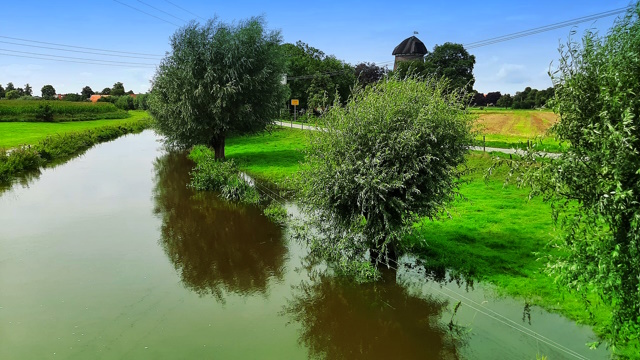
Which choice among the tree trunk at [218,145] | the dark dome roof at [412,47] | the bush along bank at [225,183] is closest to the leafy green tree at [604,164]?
the bush along bank at [225,183]

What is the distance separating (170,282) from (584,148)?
12.0 m

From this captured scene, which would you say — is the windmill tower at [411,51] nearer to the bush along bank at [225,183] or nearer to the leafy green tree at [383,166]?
the bush along bank at [225,183]

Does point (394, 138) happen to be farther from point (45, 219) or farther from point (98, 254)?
point (45, 219)

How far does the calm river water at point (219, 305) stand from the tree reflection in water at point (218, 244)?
0.08m

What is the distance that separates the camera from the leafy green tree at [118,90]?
16105 centimetres

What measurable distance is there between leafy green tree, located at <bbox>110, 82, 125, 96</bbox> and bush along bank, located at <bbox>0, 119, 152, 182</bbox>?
11394 cm

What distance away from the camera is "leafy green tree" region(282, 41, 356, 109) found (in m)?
71.7

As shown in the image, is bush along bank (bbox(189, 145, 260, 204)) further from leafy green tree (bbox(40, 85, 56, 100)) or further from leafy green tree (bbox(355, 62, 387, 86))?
leafy green tree (bbox(40, 85, 56, 100))

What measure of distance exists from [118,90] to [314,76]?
125159mm

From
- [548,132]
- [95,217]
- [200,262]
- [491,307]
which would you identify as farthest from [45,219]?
[548,132]

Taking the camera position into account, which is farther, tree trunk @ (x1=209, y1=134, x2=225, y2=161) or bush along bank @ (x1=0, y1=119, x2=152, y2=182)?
tree trunk @ (x1=209, y1=134, x2=225, y2=161)

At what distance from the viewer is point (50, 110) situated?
69875 millimetres

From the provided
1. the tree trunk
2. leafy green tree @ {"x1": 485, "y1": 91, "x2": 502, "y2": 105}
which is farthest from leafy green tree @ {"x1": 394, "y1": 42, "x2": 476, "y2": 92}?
the tree trunk

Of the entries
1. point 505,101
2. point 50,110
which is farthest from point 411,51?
point 50,110
